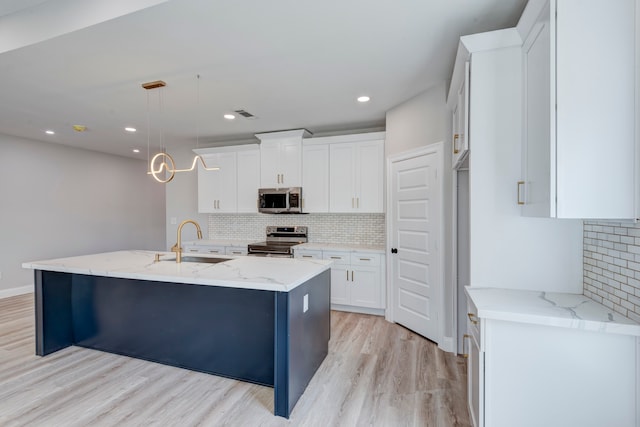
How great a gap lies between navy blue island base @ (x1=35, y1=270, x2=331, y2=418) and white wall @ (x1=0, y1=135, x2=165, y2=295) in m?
2.99

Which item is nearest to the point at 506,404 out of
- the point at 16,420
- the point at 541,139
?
the point at 541,139

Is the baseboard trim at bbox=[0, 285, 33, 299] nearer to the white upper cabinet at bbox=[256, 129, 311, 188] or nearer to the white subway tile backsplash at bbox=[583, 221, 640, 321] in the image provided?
the white upper cabinet at bbox=[256, 129, 311, 188]

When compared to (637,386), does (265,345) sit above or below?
below

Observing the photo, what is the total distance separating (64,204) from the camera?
5516 mm

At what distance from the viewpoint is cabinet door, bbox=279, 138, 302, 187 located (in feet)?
14.9

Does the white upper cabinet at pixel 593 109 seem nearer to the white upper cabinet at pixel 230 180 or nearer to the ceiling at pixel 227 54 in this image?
the ceiling at pixel 227 54

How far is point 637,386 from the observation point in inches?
51.9

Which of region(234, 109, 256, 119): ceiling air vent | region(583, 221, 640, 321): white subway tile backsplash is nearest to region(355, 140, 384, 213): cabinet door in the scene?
region(234, 109, 256, 119): ceiling air vent

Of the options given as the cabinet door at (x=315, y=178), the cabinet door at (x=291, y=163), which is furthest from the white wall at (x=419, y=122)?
the cabinet door at (x=291, y=163)

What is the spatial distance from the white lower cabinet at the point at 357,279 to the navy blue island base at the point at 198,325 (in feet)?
4.18

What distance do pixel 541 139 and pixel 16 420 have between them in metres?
3.48

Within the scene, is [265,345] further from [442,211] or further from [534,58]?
[534,58]

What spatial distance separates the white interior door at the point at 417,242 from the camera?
120 inches

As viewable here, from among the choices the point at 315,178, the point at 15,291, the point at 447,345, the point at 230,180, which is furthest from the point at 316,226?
the point at 15,291
